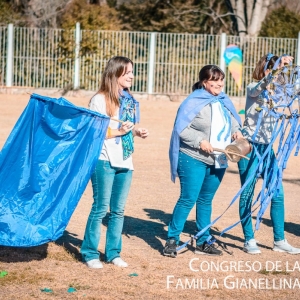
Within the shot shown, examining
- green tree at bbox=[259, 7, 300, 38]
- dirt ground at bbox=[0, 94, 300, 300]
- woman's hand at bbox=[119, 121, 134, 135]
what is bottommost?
dirt ground at bbox=[0, 94, 300, 300]

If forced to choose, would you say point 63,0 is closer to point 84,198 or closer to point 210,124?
point 84,198

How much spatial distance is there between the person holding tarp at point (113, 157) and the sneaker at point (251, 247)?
1283mm

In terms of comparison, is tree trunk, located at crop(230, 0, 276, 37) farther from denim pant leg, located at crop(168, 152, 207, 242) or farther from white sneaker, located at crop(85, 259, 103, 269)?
white sneaker, located at crop(85, 259, 103, 269)

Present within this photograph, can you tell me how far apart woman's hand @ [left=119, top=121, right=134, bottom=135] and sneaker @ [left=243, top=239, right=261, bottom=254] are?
1715 mm

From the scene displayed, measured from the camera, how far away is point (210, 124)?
6875mm

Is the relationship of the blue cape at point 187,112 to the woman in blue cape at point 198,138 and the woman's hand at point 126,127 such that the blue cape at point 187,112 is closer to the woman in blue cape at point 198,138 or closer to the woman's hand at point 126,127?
the woman in blue cape at point 198,138

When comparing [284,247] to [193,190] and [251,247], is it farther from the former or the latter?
[193,190]

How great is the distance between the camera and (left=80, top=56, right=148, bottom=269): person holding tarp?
20.7ft

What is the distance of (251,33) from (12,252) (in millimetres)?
24099

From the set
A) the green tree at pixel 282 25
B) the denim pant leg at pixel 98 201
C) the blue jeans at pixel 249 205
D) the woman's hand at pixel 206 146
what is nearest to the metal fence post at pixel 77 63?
the green tree at pixel 282 25

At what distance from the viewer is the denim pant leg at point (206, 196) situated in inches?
276

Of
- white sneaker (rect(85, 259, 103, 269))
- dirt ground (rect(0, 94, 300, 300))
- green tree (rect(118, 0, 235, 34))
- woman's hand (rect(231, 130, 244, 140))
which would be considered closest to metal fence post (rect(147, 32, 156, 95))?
green tree (rect(118, 0, 235, 34))

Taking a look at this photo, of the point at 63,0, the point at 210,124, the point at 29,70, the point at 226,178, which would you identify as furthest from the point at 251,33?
the point at 210,124

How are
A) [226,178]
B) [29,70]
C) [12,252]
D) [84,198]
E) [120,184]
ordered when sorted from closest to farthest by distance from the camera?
[120,184] → [12,252] → [84,198] → [226,178] → [29,70]
